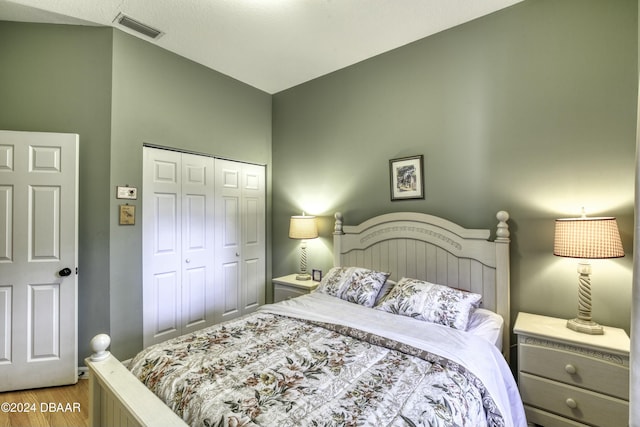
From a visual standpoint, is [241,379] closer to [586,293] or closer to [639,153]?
[639,153]

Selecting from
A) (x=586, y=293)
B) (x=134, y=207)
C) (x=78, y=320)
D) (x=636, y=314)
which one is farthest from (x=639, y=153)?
(x=78, y=320)

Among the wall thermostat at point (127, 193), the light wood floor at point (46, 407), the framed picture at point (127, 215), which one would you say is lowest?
the light wood floor at point (46, 407)

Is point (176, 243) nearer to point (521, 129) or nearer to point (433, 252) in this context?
point (433, 252)

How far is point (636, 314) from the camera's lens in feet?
2.88

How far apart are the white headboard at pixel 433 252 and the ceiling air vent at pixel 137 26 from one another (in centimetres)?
233

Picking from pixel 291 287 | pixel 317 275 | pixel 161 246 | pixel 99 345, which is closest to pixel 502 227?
pixel 317 275

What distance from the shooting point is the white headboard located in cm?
209

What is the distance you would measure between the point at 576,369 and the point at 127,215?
339 cm

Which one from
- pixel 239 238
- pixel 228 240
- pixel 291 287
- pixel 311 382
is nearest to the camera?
pixel 311 382

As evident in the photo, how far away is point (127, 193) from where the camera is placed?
8.43 feet

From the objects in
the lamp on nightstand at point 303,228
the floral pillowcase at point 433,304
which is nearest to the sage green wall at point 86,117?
the lamp on nightstand at point 303,228

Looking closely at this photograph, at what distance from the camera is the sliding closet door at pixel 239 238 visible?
3.32 meters

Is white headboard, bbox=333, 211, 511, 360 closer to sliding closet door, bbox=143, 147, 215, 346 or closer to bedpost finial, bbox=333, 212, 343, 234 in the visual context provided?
bedpost finial, bbox=333, 212, 343, 234

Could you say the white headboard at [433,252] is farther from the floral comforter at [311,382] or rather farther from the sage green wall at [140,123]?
the sage green wall at [140,123]
